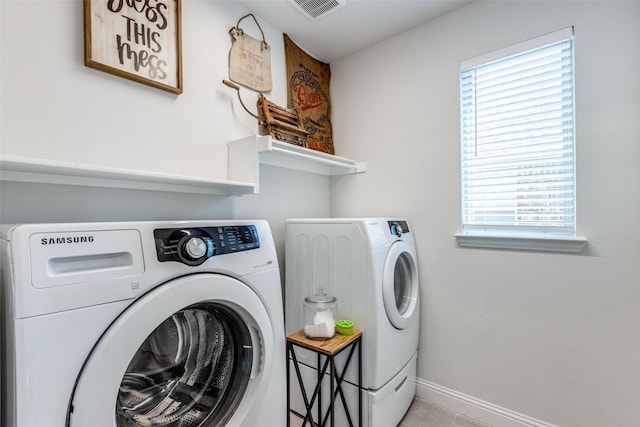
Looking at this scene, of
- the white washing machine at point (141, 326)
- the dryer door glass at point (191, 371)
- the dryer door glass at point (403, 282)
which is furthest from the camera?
the dryer door glass at point (403, 282)

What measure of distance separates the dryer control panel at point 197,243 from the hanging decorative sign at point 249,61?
1.11 metres

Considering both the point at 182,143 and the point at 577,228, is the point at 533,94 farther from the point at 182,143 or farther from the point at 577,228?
the point at 182,143

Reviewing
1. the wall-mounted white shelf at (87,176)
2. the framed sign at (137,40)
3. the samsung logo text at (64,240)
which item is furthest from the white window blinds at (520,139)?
the samsung logo text at (64,240)

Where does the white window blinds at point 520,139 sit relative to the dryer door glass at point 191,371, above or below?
above

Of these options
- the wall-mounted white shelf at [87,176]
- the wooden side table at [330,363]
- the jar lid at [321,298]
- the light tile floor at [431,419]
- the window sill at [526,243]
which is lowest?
the light tile floor at [431,419]

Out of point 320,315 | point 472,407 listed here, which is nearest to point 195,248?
point 320,315

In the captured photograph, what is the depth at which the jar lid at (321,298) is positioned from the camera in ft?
4.78

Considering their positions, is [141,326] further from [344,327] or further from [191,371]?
[344,327]

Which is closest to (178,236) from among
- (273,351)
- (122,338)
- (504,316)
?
(122,338)

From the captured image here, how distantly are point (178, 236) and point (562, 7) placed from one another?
2007mm

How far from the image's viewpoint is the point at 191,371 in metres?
0.99

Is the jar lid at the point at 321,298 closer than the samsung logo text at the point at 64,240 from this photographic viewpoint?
No

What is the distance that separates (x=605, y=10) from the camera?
1.34 meters

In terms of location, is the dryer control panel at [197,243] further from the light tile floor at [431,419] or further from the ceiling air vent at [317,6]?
the ceiling air vent at [317,6]
